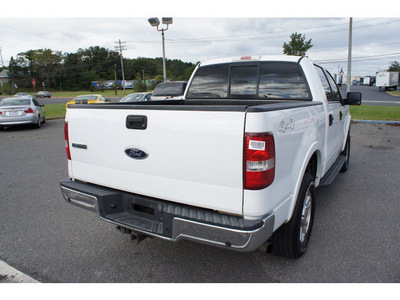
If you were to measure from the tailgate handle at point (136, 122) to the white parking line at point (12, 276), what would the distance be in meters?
1.61

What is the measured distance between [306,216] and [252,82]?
1.87 metres

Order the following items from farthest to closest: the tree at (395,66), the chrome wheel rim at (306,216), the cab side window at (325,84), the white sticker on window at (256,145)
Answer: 1. the tree at (395,66)
2. the cab side window at (325,84)
3. the chrome wheel rim at (306,216)
4. the white sticker on window at (256,145)

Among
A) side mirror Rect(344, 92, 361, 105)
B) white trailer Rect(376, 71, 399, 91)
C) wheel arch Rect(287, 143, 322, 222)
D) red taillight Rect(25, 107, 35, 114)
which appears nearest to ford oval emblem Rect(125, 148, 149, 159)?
wheel arch Rect(287, 143, 322, 222)

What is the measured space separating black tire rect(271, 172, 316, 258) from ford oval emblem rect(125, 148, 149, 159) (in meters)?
1.37

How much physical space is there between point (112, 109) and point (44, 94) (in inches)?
2800

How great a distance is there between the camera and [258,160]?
211 cm

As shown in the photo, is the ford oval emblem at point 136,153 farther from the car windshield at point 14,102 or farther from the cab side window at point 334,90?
the car windshield at point 14,102

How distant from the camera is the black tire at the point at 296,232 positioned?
2.73 meters

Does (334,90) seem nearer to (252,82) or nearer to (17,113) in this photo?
(252,82)

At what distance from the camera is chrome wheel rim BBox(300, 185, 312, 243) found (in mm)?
3000

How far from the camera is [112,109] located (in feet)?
8.75

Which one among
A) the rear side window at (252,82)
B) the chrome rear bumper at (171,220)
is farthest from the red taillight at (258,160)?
the rear side window at (252,82)

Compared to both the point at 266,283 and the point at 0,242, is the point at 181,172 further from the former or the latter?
the point at 0,242

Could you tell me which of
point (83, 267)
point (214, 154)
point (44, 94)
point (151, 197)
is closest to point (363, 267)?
point (214, 154)
